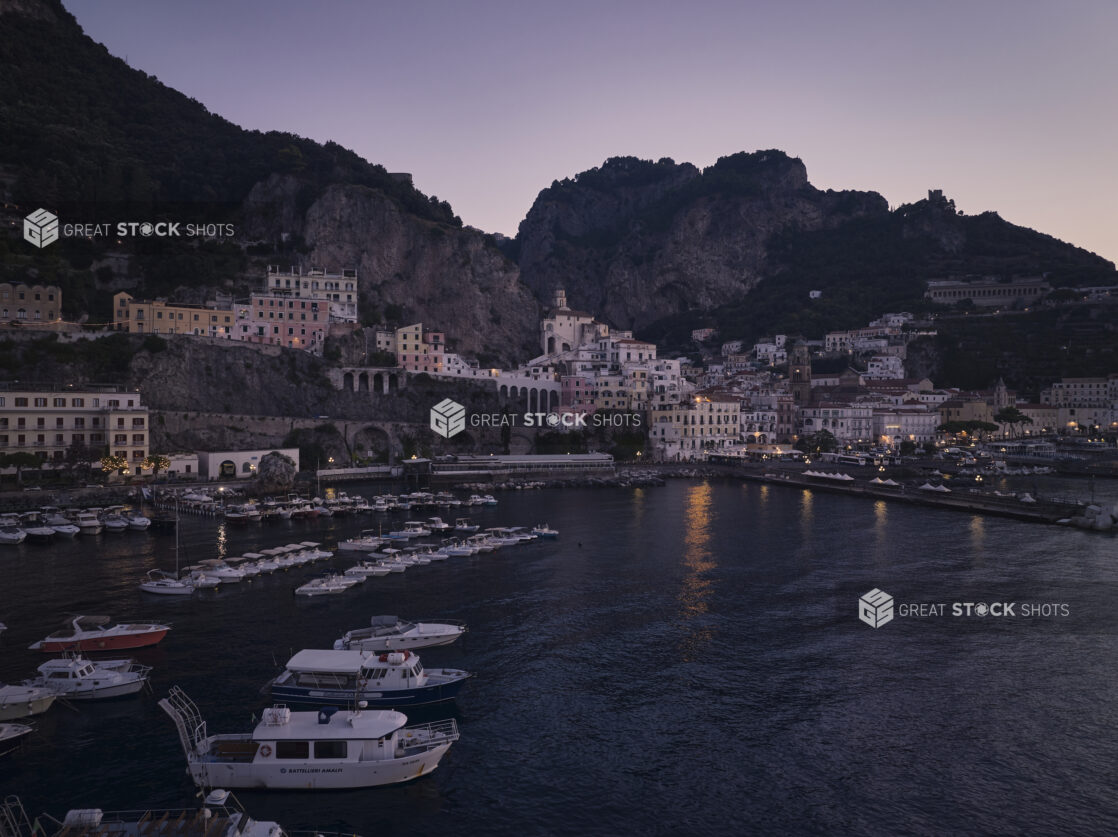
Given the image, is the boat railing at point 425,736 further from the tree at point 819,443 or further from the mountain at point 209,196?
the mountain at point 209,196

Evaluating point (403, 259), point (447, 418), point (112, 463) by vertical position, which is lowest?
point (112, 463)

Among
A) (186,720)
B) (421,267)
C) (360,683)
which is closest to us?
(186,720)

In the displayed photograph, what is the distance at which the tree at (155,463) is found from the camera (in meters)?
64.8

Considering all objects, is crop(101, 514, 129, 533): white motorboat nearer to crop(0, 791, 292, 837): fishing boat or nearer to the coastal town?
the coastal town

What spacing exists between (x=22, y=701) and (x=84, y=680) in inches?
78.2

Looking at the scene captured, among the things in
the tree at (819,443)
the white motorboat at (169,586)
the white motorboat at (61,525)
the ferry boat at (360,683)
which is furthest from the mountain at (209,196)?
the ferry boat at (360,683)

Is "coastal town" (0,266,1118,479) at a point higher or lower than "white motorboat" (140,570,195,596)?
higher

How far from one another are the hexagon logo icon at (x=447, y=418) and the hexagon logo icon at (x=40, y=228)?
5378 centimetres

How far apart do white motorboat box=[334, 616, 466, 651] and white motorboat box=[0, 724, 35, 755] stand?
30.3 ft

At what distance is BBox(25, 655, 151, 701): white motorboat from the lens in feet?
74.5

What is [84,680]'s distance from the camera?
2291cm

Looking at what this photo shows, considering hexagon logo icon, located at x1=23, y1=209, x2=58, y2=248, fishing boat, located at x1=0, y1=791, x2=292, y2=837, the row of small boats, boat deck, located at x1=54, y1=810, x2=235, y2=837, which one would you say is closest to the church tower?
the row of small boats

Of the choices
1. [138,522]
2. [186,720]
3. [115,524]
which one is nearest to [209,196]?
[138,522]

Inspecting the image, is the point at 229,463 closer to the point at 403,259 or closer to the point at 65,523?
the point at 65,523
